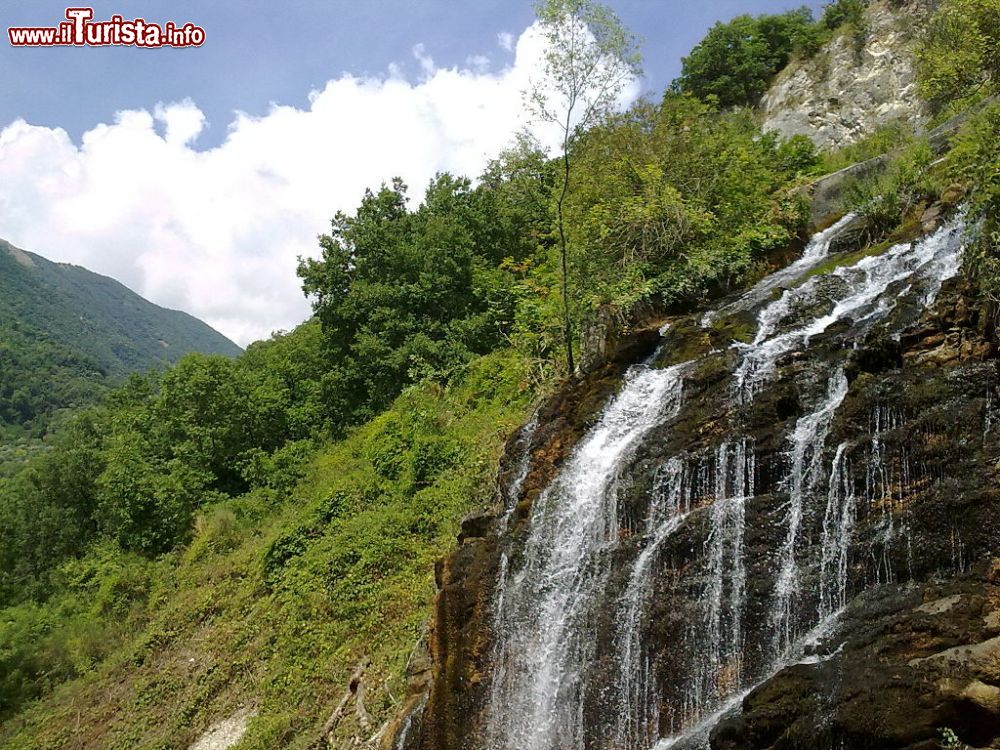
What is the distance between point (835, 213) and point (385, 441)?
13556mm

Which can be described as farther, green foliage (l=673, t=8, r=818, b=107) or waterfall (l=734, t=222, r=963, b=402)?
green foliage (l=673, t=8, r=818, b=107)

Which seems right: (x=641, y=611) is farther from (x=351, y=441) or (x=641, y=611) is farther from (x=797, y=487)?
(x=351, y=441)

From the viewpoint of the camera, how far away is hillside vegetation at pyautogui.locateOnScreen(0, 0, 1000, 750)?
1330 centimetres

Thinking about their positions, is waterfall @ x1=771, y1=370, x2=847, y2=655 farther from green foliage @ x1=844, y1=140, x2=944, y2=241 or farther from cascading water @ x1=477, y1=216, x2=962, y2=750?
green foliage @ x1=844, y1=140, x2=944, y2=241

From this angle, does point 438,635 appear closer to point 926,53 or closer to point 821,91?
point 926,53

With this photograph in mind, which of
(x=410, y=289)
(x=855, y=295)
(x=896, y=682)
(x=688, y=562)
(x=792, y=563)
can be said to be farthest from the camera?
Result: (x=410, y=289)

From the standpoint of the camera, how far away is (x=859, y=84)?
28.9m

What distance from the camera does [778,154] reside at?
23.8 metres

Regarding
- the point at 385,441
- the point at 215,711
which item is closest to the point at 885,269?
the point at 385,441

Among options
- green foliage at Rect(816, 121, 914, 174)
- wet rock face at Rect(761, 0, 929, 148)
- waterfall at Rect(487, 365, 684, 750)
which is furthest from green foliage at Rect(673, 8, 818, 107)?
waterfall at Rect(487, 365, 684, 750)

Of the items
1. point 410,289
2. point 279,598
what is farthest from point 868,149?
point 279,598

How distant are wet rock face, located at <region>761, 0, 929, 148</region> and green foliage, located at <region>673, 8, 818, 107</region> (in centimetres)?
293

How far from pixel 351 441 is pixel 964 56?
18.7 meters

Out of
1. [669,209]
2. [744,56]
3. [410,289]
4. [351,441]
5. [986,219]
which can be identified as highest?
[744,56]
